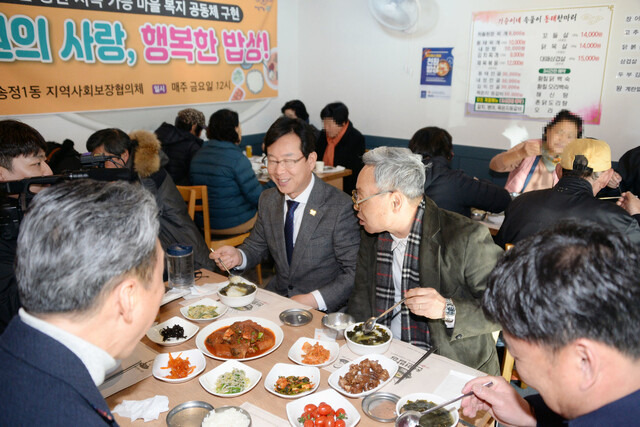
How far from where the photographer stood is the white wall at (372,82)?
176 inches

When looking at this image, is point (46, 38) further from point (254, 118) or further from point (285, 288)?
point (285, 288)

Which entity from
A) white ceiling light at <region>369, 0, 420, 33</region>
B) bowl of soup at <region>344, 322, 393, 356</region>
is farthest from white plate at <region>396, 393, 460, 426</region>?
white ceiling light at <region>369, 0, 420, 33</region>

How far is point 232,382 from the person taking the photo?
1501 mm

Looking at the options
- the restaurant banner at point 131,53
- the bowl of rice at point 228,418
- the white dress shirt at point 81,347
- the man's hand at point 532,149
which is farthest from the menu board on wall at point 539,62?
the white dress shirt at point 81,347

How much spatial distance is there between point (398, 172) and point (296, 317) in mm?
731

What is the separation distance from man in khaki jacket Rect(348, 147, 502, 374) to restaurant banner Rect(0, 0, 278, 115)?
335 centimetres

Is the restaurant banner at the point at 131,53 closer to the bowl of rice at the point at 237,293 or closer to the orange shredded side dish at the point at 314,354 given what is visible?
the bowl of rice at the point at 237,293

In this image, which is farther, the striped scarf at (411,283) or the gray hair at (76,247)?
the striped scarf at (411,283)

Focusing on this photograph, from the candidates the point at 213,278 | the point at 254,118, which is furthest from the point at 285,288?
the point at 254,118

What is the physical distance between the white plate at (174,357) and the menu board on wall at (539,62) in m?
4.56

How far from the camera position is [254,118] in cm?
616

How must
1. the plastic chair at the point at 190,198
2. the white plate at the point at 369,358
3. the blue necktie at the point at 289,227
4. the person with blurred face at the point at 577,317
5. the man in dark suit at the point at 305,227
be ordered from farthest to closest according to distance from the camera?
the plastic chair at the point at 190,198 → the blue necktie at the point at 289,227 → the man in dark suit at the point at 305,227 → the white plate at the point at 369,358 → the person with blurred face at the point at 577,317

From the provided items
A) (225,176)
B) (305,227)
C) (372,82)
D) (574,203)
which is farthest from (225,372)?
(372,82)

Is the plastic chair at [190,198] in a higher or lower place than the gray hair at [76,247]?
lower
